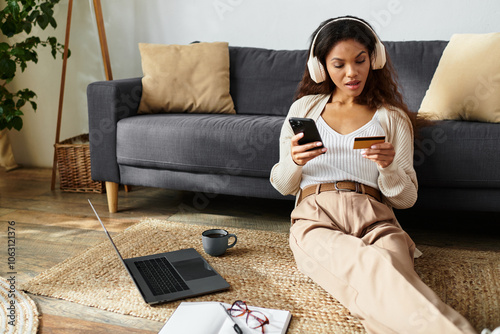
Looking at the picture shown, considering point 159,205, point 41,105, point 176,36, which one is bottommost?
point 159,205

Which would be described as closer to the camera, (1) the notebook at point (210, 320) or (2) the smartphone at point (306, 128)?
(1) the notebook at point (210, 320)

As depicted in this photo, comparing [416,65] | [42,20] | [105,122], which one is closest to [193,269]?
[105,122]

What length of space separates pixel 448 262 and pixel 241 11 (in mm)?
1949

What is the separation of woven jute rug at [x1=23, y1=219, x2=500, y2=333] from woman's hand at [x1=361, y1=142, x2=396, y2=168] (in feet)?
1.52

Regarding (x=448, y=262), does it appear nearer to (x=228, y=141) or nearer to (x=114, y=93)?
(x=228, y=141)

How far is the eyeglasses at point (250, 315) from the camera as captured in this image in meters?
1.34

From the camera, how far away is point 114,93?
2.41m

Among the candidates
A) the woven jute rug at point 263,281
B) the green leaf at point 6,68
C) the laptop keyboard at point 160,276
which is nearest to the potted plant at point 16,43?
the green leaf at point 6,68

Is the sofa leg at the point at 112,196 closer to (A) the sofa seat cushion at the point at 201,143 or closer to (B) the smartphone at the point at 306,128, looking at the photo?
(A) the sofa seat cushion at the point at 201,143

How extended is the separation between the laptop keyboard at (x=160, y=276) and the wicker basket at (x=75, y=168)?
124cm

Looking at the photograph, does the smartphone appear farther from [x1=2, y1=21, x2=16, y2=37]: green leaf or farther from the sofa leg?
[x1=2, y1=21, x2=16, y2=37]: green leaf

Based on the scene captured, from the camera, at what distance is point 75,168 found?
284 cm

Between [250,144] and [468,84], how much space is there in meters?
0.99

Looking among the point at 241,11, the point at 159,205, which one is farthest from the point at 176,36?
the point at 159,205
